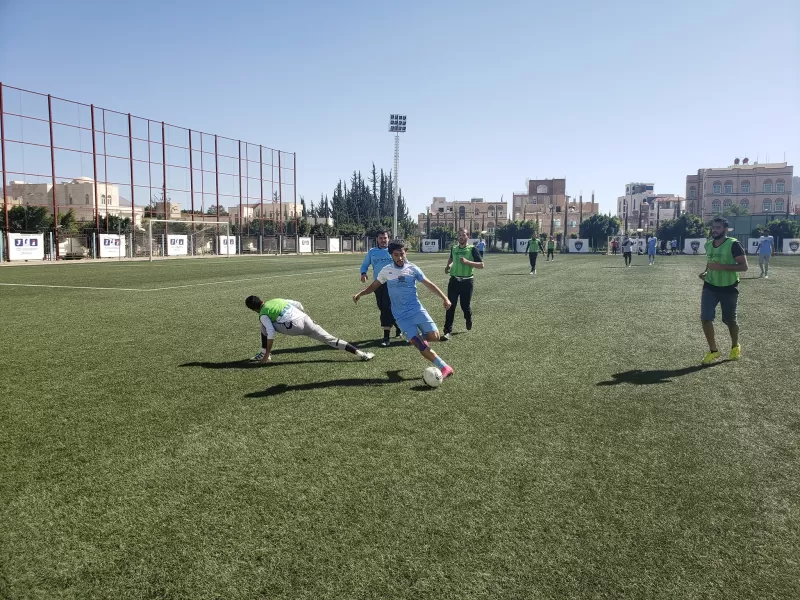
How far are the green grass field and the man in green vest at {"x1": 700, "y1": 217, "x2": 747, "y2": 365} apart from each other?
62 centimetres

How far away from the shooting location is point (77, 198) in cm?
8400

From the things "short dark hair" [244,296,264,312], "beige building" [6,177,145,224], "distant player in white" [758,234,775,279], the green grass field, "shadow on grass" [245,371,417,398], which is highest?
"beige building" [6,177,145,224]

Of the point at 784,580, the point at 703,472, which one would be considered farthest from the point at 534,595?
the point at 703,472

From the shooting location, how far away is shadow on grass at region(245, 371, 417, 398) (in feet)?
23.2

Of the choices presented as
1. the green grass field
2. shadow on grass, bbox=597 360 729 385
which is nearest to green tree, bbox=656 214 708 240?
the green grass field

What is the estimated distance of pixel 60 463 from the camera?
4.89 metres

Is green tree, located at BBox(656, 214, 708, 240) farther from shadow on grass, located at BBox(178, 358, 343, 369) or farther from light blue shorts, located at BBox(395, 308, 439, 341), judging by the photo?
shadow on grass, located at BBox(178, 358, 343, 369)

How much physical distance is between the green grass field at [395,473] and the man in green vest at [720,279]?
619 mm

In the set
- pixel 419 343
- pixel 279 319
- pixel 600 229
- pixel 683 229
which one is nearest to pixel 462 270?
pixel 419 343

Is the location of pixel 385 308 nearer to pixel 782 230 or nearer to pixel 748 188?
pixel 782 230

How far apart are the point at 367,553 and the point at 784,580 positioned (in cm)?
234

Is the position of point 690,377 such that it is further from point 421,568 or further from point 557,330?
point 421,568

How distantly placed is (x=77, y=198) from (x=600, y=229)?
71.7 m

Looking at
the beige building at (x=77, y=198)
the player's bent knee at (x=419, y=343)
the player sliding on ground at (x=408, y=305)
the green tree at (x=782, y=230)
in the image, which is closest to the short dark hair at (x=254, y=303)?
the player sliding on ground at (x=408, y=305)
